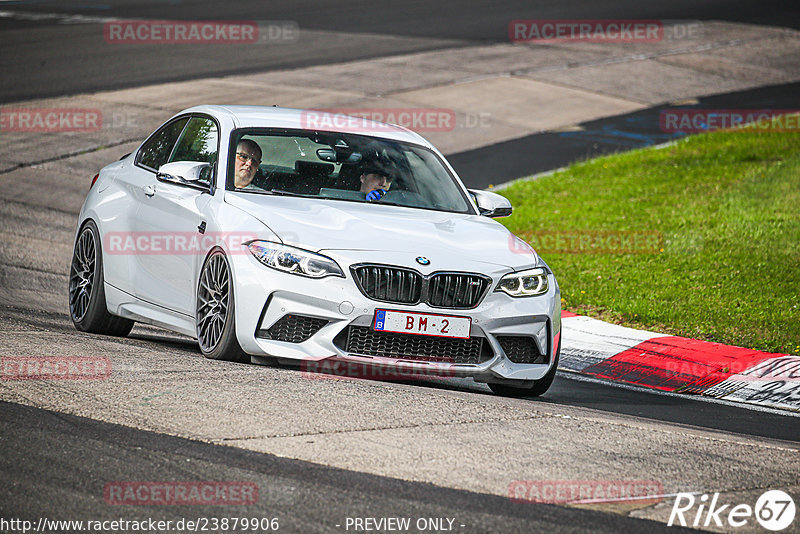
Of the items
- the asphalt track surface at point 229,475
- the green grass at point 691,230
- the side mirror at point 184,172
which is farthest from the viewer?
the green grass at point 691,230

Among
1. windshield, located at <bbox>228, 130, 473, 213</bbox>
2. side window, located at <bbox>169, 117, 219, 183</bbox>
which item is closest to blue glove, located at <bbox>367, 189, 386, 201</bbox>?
windshield, located at <bbox>228, 130, 473, 213</bbox>

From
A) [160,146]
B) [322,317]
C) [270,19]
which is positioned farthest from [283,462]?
[270,19]

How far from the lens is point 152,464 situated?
505 cm

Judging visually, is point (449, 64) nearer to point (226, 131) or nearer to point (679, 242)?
point (679, 242)

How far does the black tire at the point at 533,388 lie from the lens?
7613 mm

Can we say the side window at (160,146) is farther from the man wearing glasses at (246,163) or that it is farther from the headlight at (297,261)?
the headlight at (297,261)

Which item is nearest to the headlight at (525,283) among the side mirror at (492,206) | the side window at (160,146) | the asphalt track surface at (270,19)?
the side mirror at (492,206)

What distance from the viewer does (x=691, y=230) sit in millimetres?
13445

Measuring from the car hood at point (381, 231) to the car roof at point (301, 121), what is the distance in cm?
83

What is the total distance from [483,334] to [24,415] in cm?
274

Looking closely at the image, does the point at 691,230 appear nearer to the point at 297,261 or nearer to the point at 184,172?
the point at 184,172

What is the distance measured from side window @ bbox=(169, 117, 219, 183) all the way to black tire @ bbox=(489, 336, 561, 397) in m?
2.48

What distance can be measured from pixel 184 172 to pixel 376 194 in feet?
4.23

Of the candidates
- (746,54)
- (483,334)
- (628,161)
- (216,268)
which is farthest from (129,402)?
(746,54)
